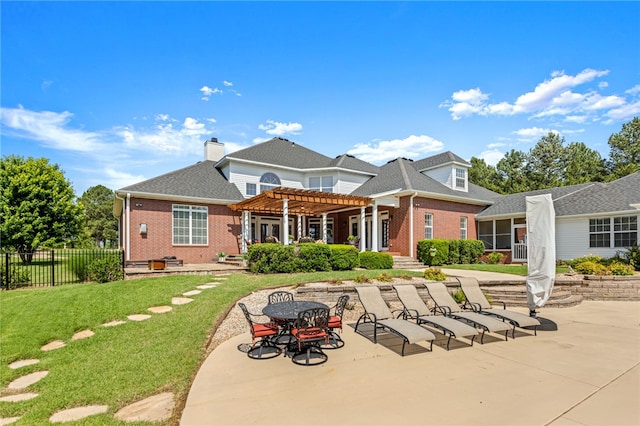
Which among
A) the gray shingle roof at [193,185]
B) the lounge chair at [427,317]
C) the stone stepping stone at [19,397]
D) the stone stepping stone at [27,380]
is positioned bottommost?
the stone stepping stone at [27,380]

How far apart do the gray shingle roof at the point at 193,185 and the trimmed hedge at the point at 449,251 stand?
1076 centimetres

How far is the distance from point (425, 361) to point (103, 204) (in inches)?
2601

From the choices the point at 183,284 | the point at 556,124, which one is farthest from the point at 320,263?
the point at 556,124

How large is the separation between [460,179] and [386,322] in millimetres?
18715

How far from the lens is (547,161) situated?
39031 mm

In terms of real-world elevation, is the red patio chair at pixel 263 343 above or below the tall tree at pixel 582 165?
below

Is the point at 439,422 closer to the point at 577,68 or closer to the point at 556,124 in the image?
the point at 577,68

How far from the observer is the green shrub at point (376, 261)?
1466 cm

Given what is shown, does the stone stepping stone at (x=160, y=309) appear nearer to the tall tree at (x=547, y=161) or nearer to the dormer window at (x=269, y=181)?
the dormer window at (x=269, y=181)

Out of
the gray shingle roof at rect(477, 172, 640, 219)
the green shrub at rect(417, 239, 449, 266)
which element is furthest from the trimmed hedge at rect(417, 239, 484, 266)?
the gray shingle roof at rect(477, 172, 640, 219)

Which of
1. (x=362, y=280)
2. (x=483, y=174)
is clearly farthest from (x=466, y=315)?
(x=483, y=174)

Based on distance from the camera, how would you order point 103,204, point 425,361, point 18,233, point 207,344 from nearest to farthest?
point 425,361
point 207,344
point 18,233
point 103,204

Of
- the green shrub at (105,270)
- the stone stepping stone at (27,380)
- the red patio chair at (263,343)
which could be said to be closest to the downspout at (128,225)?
the green shrub at (105,270)

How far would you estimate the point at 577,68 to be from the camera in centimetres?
1705
